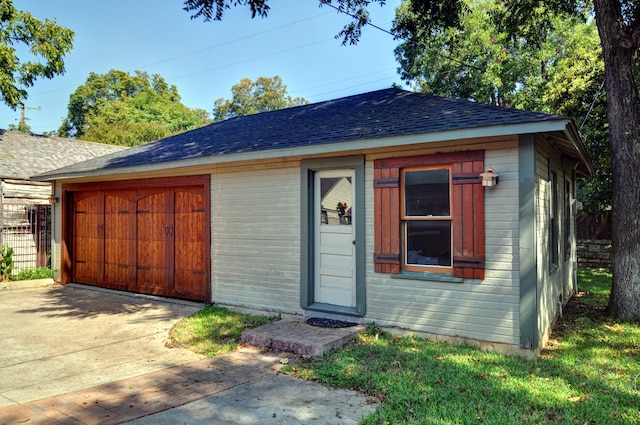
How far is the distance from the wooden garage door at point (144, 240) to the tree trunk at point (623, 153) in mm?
6436

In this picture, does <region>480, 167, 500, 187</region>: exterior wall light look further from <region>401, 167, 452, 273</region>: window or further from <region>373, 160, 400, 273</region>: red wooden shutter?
<region>373, 160, 400, 273</region>: red wooden shutter

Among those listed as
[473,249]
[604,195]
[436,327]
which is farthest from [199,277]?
[604,195]

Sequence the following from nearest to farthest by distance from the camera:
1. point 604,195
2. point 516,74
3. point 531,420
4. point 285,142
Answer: point 531,420, point 285,142, point 604,195, point 516,74

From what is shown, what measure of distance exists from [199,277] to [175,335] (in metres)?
2.03

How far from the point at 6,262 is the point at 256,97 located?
32.0 meters

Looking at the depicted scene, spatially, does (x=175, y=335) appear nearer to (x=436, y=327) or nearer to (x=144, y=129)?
(x=436, y=327)

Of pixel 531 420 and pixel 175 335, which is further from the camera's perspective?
pixel 175 335

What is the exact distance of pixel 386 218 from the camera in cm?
560

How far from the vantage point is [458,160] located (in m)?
5.11

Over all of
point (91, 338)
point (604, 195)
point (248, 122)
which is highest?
point (248, 122)

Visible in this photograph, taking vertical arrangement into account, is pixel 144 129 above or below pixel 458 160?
above

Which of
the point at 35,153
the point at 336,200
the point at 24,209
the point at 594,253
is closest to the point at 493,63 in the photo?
Answer: the point at 594,253

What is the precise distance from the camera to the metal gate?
35.3 ft

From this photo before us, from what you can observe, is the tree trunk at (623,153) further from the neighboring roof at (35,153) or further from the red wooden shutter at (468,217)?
the neighboring roof at (35,153)
